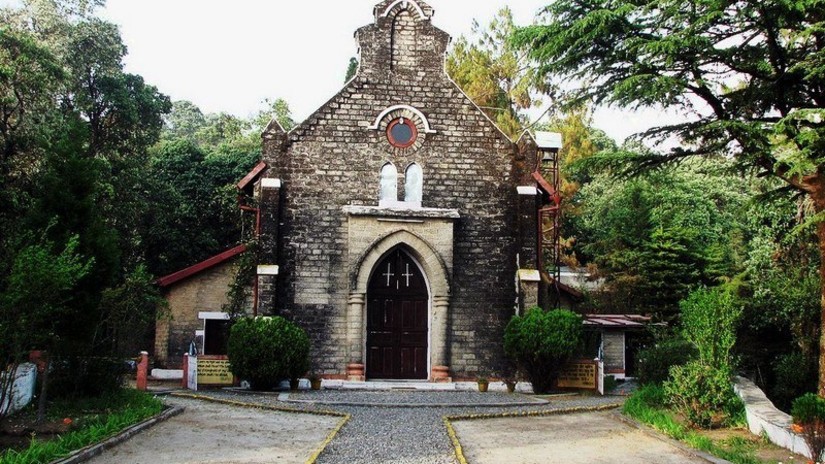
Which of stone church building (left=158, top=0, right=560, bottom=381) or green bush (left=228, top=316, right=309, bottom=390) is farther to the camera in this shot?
stone church building (left=158, top=0, right=560, bottom=381)

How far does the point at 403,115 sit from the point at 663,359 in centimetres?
882

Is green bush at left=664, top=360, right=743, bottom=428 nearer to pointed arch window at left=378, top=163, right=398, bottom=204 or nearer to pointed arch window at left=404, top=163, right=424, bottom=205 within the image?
pointed arch window at left=404, top=163, right=424, bottom=205

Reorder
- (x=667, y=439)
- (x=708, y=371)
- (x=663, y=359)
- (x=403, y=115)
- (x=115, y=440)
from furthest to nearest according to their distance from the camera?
(x=403, y=115) < (x=663, y=359) < (x=708, y=371) < (x=667, y=439) < (x=115, y=440)

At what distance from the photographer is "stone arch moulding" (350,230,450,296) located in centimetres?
1881

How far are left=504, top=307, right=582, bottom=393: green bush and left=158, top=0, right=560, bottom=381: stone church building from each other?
95cm

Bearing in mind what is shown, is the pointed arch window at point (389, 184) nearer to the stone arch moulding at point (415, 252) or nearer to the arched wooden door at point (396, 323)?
the stone arch moulding at point (415, 252)

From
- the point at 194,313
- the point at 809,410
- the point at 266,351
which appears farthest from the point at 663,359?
the point at 194,313

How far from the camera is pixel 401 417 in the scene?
1365 centimetres

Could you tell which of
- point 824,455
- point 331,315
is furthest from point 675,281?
point 824,455

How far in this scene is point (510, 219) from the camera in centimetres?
1977

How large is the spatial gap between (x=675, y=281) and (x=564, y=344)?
1321 centimetres

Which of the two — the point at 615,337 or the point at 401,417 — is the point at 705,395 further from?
the point at 615,337

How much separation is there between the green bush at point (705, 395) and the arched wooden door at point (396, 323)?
813 centimetres

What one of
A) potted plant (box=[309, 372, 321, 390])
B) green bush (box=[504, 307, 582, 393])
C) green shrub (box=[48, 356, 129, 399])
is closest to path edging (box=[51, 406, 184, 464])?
green shrub (box=[48, 356, 129, 399])
